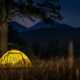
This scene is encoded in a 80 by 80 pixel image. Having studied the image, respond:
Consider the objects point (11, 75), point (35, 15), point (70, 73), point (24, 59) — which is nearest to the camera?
point (70, 73)

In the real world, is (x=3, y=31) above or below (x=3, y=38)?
above

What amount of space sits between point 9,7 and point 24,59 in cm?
518

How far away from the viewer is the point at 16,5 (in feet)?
58.9

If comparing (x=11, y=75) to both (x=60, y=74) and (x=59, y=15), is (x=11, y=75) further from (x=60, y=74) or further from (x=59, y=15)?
(x=59, y=15)

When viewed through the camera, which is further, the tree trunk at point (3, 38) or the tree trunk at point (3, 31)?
the tree trunk at point (3, 38)

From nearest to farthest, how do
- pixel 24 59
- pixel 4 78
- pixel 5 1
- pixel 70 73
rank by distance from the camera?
1. pixel 70 73
2. pixel 4 78
3. pixel 24 59
4. pixel 5 1

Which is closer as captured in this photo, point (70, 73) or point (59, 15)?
point (70, 73)

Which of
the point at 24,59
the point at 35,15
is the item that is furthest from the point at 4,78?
the point at 35,15

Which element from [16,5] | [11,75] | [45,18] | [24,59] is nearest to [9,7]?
[16,5]

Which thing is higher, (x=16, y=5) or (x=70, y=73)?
(x=16, y=5)

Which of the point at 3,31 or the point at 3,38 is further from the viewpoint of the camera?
the point at 3,38

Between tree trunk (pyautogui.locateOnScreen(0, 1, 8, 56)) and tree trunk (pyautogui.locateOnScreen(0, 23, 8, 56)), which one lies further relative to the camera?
tree trunk (pyautogui.locateOnScreen(0, 23, 8, 56))

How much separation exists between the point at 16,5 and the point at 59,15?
8.22ft

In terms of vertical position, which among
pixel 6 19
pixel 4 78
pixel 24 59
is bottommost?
pixel 4 78
